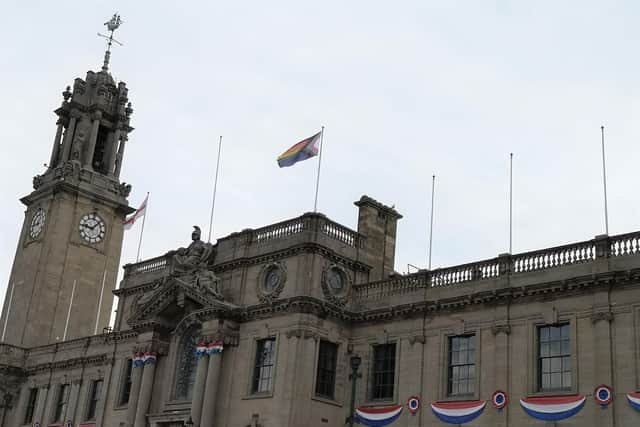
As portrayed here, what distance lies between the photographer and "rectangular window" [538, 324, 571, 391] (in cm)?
A: 3256

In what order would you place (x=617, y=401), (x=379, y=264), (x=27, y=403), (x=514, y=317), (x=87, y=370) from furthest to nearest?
1. (x=27, y=403)
2. (x=87, y=370)
3. (x=379, y=264)
4. (x=514, y=317)
5. (x=617, y=401)

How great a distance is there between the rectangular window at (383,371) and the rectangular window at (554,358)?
7.17 metres

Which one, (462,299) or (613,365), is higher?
(462,299)

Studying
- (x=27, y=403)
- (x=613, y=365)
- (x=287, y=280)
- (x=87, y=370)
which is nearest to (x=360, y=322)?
(x=287, y=280)

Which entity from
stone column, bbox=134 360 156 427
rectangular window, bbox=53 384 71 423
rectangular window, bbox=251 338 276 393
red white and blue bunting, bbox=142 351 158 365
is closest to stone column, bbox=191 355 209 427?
rectangular window, bbox=251 338 276 393

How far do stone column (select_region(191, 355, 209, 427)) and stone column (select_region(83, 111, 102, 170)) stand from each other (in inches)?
1180

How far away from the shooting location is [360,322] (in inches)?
1583

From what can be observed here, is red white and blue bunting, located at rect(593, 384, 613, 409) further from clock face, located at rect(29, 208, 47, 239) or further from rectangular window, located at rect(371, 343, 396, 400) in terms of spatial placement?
clock face, located at rect(29, 208, 47, 239)

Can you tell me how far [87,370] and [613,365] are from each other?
3268 centimetres

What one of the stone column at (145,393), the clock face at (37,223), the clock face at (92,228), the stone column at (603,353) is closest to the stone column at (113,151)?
the clock face at (92,228)

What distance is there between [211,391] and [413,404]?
31.2 ft

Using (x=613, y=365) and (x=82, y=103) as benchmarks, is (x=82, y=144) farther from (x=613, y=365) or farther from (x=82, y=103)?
(x=613, y=365)

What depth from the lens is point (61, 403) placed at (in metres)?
53.6

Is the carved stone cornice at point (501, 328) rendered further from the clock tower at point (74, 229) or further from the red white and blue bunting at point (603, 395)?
the clock tower at point (74, 229)
